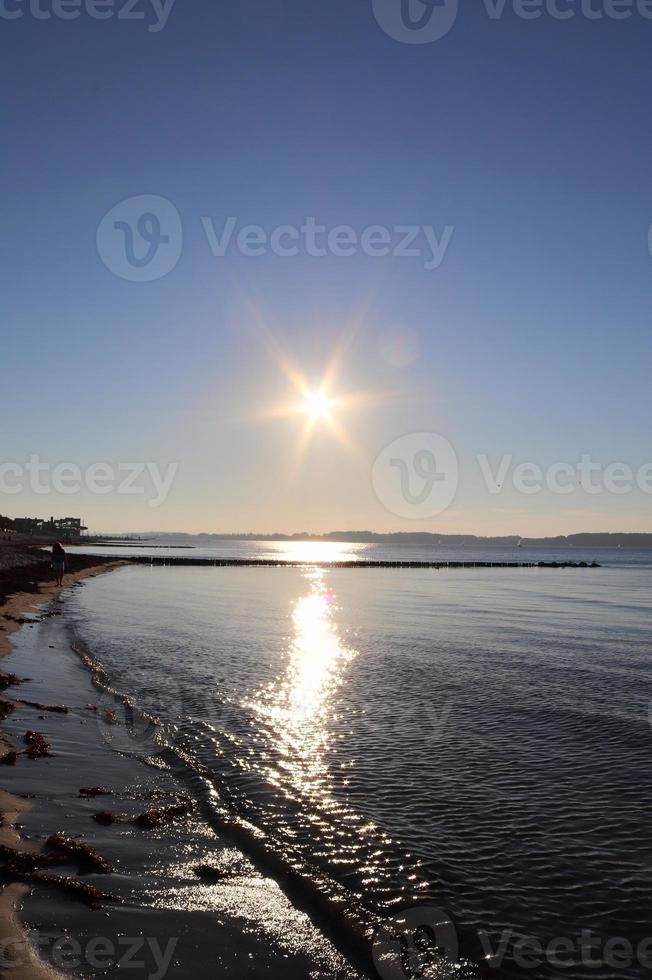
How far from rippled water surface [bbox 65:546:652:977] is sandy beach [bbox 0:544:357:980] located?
1021 mm

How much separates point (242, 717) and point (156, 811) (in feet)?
21.1

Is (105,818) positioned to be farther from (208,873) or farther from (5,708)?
(5,708)

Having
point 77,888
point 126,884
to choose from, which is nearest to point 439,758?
point 126,884

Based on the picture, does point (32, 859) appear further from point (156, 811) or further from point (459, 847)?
point (459, 847)

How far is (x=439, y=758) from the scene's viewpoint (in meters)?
13.5

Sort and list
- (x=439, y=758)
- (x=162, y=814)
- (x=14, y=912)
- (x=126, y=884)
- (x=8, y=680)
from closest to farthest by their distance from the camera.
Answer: (x=14, y=912) < (x=126, y=884) < (x=162, y=814) < (x=439, y=758) < (x=8, y=680)

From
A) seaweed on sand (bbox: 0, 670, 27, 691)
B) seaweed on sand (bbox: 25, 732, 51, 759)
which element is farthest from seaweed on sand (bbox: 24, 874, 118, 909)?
seaweed on sand (bbox: 0, 670, 27, 691)

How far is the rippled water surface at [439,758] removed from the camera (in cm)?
838

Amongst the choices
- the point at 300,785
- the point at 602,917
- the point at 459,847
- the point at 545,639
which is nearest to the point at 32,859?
the point at 300,785

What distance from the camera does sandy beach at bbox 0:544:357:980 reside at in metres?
6.38

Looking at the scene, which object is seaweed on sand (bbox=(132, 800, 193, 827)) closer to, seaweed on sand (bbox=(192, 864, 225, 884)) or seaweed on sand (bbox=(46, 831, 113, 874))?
seaweed on sand (bbox=(46, 831, 113, 874))

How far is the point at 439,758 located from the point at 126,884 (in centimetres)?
753

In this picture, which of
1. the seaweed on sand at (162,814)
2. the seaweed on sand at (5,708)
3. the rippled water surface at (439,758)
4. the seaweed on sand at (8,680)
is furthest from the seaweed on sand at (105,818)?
the seaweed on sand at (8,680)

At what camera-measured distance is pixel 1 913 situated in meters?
6.66
